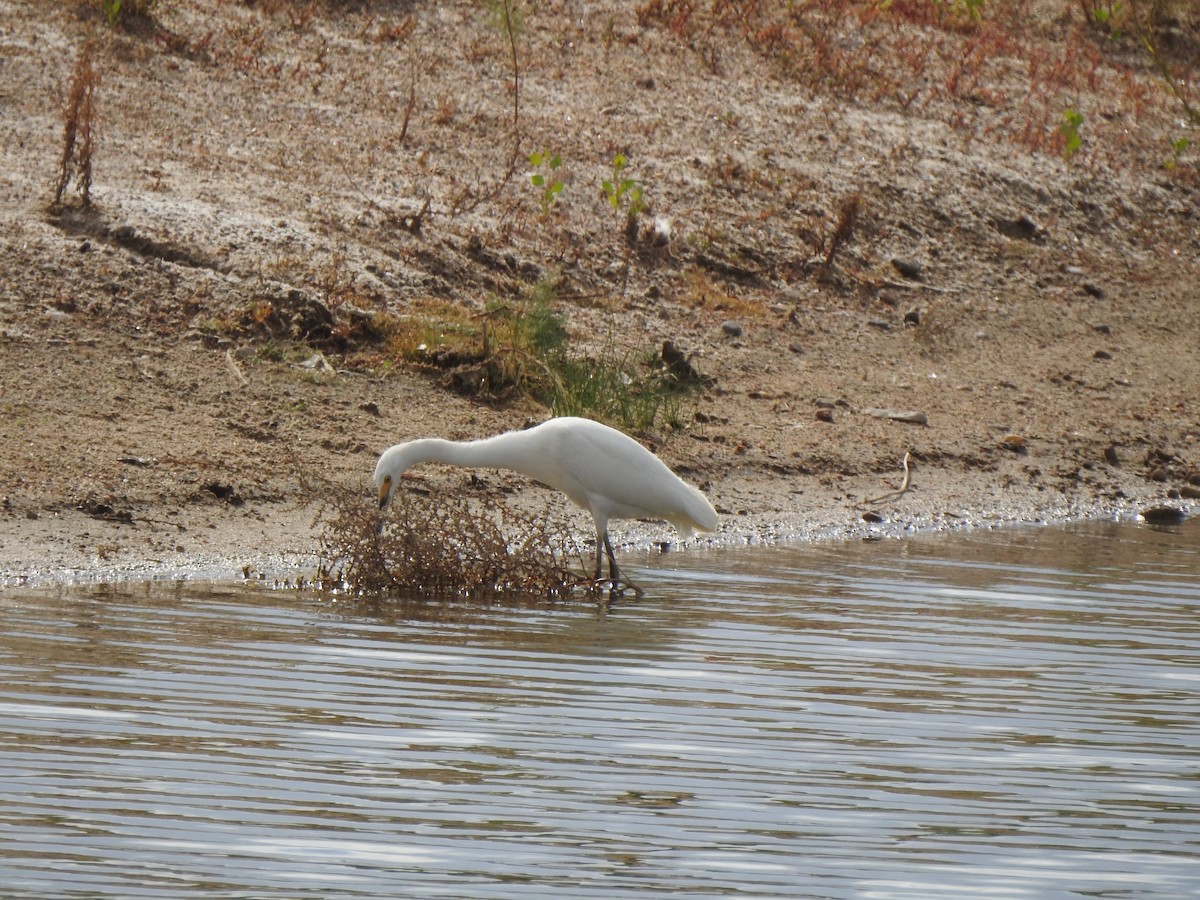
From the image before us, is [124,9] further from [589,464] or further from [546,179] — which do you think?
[589,464]

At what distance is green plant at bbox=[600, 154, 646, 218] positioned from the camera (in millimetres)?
13656

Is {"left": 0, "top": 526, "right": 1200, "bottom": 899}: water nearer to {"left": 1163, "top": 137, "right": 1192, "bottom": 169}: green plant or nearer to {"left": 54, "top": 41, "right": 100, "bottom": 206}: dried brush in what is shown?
{"left": 54, "top": 41, "right": 100, "bottom": 206}: dried brush

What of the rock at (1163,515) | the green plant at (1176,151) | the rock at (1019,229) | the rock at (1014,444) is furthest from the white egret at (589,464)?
the green plant at (1176,151)

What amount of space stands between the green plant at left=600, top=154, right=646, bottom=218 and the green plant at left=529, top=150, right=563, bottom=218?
0.36 meters

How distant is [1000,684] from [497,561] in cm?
233

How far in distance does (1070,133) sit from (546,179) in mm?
5705

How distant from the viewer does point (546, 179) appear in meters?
14.1

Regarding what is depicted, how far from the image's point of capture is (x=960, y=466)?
37.7ft

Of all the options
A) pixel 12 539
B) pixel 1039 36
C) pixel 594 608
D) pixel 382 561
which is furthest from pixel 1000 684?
pixel 1039 36

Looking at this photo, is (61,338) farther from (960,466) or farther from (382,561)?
(960,466)

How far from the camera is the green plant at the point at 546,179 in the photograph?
13250 millimetres

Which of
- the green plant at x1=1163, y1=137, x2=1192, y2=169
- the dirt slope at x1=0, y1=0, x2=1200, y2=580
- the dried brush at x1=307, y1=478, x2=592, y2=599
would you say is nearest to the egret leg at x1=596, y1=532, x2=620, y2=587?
the dried brush at x1=307, y1=478, x2=592, y2=599

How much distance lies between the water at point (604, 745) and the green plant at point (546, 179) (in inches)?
214

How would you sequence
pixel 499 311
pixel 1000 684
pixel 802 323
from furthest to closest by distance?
pixel 802 323 < pixel 499 311 < pixel 1000 684
